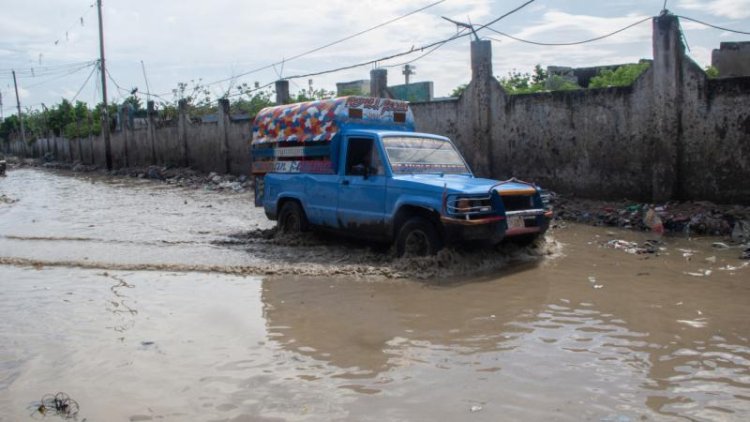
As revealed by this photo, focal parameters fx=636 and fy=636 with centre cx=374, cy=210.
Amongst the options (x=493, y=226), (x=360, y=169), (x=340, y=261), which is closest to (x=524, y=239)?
(x=493, y=226)

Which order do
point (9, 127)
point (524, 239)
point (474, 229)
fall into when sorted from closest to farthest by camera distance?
point (474, 229) → point (524, 239) → point (9, 127)

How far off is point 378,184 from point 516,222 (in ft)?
6.07

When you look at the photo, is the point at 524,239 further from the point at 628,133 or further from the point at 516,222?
the point at 628,133

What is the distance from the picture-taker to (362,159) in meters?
8.97

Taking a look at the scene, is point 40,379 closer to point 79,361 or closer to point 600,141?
point 79,361

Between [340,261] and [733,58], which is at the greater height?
[733,58]

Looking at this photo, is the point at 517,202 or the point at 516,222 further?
the point at 517,202

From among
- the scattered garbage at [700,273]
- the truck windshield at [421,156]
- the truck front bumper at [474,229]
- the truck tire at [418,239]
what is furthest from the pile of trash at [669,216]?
the truck tire at [418,239]

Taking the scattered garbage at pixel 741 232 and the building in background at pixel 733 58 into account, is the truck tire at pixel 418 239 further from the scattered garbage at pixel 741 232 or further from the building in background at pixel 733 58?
the building in background at pixel 733 58

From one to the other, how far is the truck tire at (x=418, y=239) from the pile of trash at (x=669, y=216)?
16.1 feet

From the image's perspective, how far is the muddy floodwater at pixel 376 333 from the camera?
404 cm

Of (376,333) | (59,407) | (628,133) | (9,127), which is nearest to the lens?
(59,407)

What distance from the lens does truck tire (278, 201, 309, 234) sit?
1002 cm

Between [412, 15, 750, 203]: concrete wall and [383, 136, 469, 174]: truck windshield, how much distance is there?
484cm
